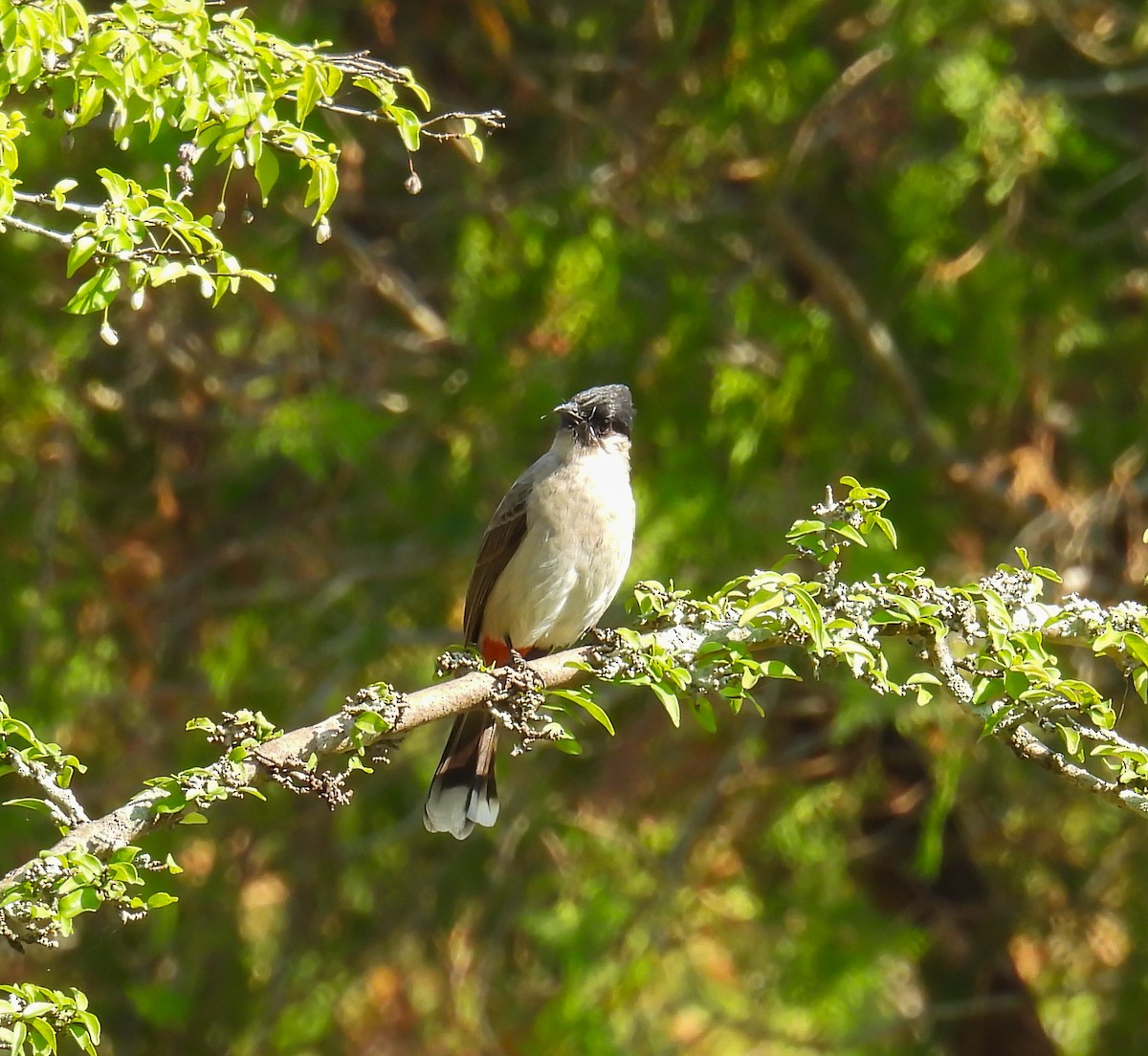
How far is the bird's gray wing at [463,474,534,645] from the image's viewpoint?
16.5 ft

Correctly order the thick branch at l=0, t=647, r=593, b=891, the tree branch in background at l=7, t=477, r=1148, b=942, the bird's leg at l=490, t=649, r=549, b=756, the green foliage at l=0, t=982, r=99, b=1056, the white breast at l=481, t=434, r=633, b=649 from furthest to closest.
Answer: the white breast at l=481, t=434, r=633, b=649 < the bird's leg at l=490, t=649, r=549, b=756 < the tree branch in background at l=7, t=477, r=1148, b=942 < the thick branch at l=0, t=647, r=593, b=891 < the green foliage at l=0, t=982, r=99, b=1056

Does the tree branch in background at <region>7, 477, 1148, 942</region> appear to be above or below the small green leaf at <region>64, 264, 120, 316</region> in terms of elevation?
below

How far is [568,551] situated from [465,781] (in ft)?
2.37

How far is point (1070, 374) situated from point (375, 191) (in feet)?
9.95

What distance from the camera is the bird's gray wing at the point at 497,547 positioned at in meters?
5.04

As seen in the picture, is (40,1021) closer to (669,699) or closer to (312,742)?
(312,742)

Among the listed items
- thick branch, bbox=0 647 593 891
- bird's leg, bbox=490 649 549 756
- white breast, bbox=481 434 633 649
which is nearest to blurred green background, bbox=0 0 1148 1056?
white breast, bbox=481 434 633 649

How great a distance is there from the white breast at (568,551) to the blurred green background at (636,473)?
2.39 ft

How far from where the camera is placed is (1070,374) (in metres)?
6.55

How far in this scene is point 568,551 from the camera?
15.7 ft

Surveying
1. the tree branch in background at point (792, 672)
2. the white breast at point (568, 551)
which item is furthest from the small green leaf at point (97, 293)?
the white breast at point (568, 551)

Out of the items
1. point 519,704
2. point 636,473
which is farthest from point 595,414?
point 519,704

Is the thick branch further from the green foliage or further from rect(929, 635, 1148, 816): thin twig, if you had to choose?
rect(929, 635, 1148, 816): thin twig

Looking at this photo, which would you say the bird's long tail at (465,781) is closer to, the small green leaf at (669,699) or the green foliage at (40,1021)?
the small green leaf at (669,699)
